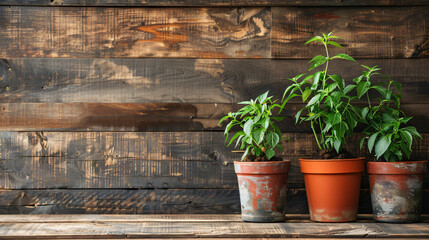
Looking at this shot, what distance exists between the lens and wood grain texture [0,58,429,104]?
1963mm

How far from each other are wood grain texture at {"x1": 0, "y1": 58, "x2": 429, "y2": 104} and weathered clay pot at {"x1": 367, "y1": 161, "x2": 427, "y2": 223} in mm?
453

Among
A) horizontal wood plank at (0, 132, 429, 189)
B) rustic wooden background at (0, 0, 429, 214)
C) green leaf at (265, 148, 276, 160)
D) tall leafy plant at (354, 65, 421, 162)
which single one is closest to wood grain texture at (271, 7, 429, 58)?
rustic wooden background at (0, 0, 429, 214)

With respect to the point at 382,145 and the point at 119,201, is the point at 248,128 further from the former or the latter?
the point at 119,201

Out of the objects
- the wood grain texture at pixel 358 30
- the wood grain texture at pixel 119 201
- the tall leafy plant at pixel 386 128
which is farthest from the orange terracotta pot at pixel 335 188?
the wood grain texture at pixel 358 30

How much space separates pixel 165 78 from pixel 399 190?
1.15 metres

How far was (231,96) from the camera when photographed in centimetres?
197

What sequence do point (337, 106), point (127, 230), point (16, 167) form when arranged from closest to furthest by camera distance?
point (127, 230) < point (337, 106) < point (16, 167)

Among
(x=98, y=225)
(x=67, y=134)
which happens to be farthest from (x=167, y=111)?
(x=98, y=225)

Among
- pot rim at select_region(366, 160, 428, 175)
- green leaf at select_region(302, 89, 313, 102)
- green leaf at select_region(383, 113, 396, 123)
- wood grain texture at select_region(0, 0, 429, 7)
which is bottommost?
pot rim at select_region(366, 160, 428, 175)

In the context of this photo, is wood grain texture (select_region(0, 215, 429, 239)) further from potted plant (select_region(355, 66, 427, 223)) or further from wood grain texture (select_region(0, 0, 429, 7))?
wood grain texture (select_region(0, 0, 429, 7))

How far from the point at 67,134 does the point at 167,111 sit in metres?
0.49

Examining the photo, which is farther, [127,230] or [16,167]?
[16,167]

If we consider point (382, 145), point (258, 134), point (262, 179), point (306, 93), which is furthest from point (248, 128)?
point (382, 145)

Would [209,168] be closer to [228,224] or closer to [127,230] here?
[228,224]
